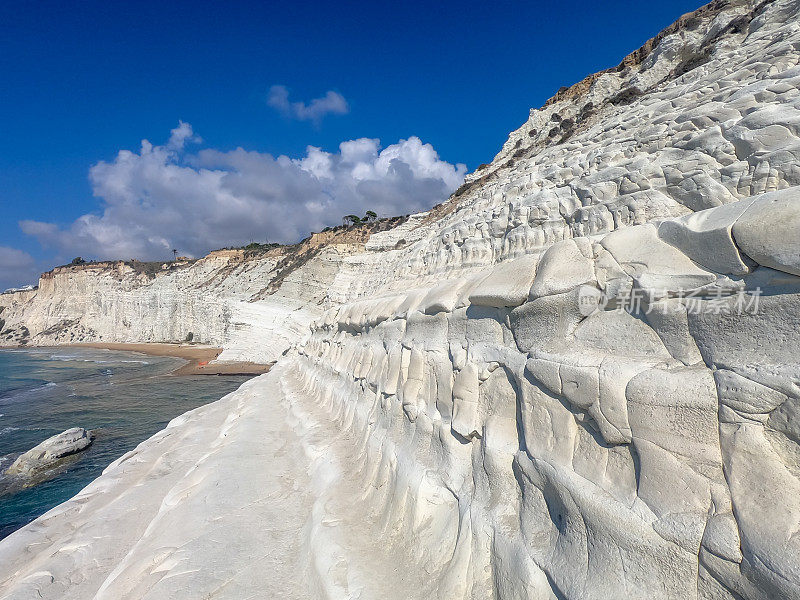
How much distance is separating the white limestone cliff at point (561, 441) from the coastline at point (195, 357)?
1638 cm

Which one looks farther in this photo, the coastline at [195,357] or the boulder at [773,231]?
the coastline at [195,357]

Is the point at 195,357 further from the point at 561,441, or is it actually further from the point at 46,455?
the point at 561,441

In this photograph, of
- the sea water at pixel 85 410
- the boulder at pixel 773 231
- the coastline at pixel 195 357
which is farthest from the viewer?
the coastline at pixel 195 357

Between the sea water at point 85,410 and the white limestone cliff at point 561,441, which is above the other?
the white limestone cliff at point 561,441

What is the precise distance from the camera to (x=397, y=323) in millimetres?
4484

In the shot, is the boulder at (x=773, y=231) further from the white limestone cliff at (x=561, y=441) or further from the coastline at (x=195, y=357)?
the coastline at (x=195, y=357)

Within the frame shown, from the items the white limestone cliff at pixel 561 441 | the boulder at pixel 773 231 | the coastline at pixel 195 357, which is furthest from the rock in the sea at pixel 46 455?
the boulder at pixel 773 231

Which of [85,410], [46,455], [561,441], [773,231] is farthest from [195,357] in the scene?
[773,231]

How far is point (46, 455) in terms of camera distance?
8.41 meters

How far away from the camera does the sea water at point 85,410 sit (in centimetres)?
730

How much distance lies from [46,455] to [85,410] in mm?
6420

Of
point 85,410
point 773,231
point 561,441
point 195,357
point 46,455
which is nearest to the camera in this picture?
point 773,231

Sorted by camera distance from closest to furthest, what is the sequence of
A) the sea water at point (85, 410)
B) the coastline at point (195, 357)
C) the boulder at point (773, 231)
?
1. the boulder at point (773, 231)
2. the sea water at point (85, 410)
3. the coastline at point (195, 357)

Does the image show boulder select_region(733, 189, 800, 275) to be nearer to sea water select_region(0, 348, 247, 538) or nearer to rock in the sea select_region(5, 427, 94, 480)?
sea water select_region(0, 348, 247, 538)
